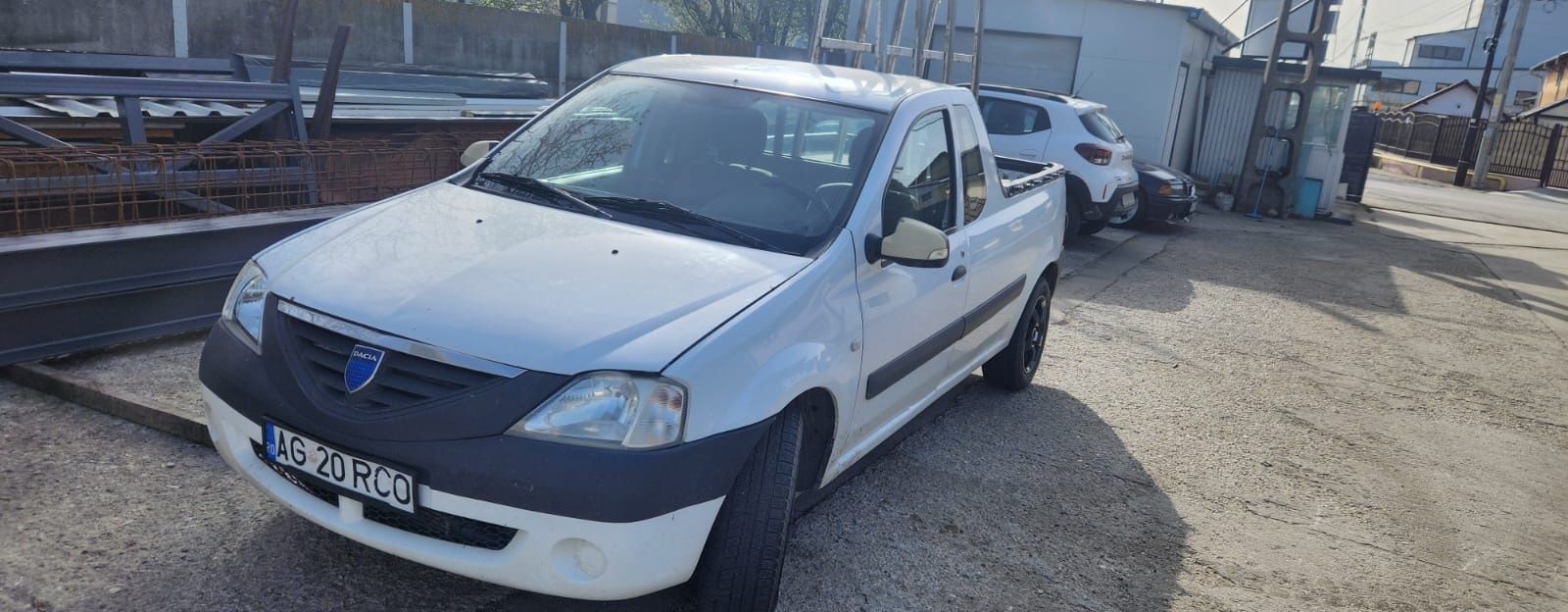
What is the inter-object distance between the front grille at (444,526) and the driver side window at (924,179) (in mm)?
1708

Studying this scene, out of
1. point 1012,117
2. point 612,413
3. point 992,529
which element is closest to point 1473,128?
point 1012,117

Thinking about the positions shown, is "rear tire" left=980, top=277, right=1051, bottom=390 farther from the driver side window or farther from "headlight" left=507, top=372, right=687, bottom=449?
"headlight" left=507, top=372, right=687, bottom=449

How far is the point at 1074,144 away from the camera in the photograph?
11469mm

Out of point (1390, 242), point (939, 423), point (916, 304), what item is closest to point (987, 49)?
point (1390, 242)

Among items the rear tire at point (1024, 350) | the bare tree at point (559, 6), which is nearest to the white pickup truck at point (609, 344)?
the rear tire at point (1024, 350)

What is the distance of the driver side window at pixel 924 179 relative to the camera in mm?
3828

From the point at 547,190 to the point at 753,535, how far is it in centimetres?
151

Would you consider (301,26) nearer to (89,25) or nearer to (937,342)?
(89,25)

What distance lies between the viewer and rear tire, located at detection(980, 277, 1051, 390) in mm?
5555

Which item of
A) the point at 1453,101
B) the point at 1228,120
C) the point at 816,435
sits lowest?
the point at 816,435

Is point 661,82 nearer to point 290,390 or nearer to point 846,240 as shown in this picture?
point 846,240

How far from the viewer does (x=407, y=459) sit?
259 centimetres

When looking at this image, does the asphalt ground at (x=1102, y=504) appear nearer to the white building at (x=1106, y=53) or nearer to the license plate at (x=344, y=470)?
the license plate at (x=344, y=470)

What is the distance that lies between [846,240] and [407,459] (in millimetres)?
1517
